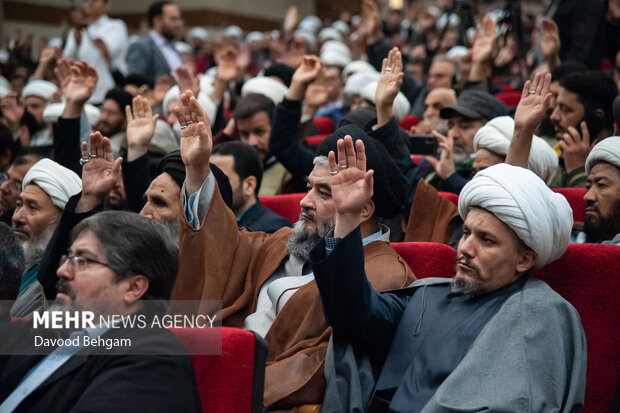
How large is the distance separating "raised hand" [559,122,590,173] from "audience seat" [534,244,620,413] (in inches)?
52.3

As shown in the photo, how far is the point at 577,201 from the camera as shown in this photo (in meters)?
3.07

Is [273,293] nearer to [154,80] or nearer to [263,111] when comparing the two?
[263,111]

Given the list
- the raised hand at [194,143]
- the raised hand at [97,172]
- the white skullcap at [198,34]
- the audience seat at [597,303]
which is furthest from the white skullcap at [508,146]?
the white skullcap at [198,34]

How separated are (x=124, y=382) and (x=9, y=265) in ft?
2.12

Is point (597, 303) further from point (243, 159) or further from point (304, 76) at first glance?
point (304, 76)

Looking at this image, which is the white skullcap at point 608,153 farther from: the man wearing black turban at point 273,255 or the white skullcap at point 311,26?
the white skullcap at point 311,26

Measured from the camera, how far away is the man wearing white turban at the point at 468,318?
6.19 feet

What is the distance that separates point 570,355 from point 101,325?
1199 millimetres

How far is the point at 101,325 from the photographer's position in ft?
5.98

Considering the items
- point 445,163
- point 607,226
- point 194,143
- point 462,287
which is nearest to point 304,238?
point 194,143

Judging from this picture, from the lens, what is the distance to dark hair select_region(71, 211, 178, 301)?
1859 mm

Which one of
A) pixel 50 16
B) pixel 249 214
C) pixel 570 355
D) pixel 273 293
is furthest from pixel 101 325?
pixel 50 16

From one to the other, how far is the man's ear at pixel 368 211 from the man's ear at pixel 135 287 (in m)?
0.92

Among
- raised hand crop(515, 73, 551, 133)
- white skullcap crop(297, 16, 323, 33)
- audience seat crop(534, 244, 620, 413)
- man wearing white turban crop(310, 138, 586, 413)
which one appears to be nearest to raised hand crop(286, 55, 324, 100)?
raised hand crop(515, 73, 551, 133)
